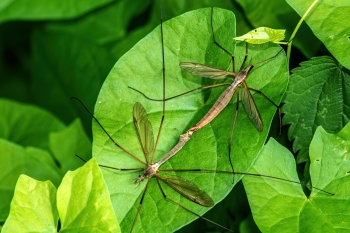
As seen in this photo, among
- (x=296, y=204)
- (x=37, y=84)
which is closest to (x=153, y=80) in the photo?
(x=296, y=204)

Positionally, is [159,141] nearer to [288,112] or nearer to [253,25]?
[288,112]

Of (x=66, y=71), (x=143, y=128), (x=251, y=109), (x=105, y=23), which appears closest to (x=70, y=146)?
(x=66, y=71)

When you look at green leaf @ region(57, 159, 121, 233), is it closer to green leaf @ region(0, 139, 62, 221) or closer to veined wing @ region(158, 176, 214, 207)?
veined wing @ region(158, 176, 214, 207)

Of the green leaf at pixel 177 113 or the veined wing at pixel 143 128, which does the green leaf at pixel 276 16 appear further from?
the veined wing at pixel 143 128

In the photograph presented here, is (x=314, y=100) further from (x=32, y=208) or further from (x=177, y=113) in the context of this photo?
(x=32, y=208)

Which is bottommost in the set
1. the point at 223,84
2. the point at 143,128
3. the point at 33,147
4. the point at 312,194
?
the point at 33,147
